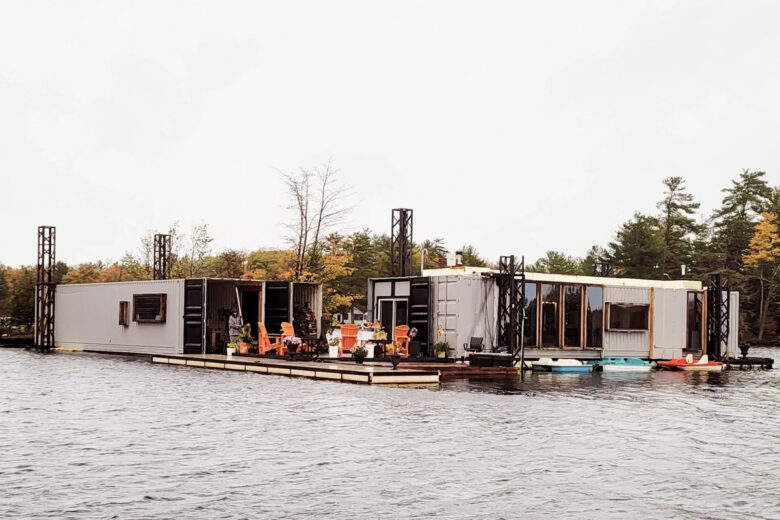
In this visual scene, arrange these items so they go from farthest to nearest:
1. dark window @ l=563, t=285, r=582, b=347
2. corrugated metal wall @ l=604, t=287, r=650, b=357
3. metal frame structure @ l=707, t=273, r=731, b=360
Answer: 1. metal frame structure @ l=707, t=273, r=731, b=360
2. corrugated metal wall @ l=604, t=287, r=650, b=357
3. dark window @ l=563, t=285, r=582, b=347

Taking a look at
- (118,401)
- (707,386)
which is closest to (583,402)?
(707,386)

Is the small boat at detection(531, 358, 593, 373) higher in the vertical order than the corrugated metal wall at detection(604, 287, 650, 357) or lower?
lower

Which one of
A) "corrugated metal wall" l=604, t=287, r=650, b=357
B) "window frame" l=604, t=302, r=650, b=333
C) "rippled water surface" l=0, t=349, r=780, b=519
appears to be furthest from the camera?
"corrugated metal wall" l=604, t=287, r=650, b=357

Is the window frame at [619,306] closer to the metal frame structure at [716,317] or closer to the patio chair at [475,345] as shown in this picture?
the metal frame structure at [716,317]

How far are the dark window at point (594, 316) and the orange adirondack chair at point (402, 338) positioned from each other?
6.93m

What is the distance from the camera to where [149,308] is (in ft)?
105

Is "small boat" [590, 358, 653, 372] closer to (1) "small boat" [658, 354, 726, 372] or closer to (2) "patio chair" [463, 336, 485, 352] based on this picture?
(1) "small boat" [658, 354, 726, 372]

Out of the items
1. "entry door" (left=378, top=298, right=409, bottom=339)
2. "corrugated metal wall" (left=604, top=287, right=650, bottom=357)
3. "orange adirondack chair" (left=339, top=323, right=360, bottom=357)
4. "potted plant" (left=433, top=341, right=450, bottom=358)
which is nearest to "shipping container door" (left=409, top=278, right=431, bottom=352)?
"entry door" (left=378, top=298, right=409, bottom=339)

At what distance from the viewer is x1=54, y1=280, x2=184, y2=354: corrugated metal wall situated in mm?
30922

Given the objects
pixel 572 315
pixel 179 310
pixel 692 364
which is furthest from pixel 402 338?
pixel 692 364

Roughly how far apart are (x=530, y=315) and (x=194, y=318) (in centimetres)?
1101

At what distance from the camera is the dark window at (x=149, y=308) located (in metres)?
31.3

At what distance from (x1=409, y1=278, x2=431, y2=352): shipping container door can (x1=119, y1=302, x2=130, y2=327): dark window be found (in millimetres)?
10614

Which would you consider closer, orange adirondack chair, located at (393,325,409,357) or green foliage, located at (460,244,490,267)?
orange adirondack chair, located at (393,325,409,357)
